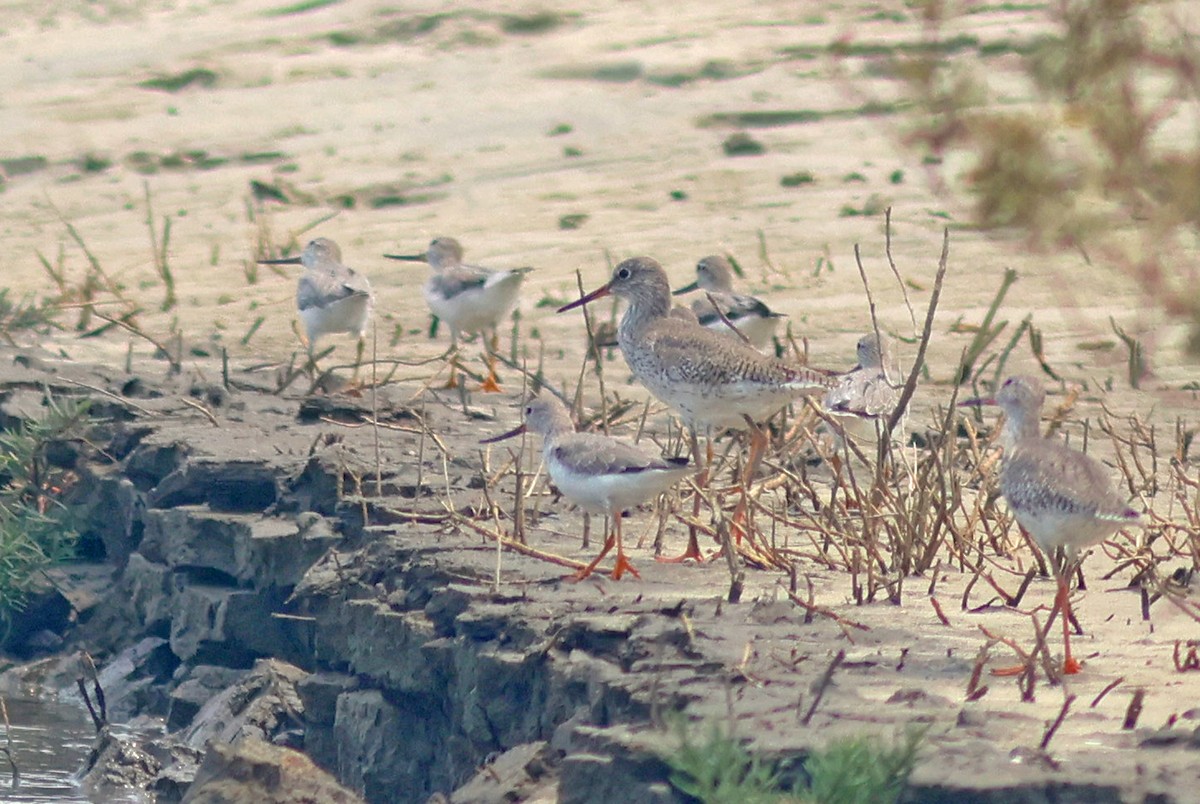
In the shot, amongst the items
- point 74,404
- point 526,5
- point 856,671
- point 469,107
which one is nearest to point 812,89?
point 469,107

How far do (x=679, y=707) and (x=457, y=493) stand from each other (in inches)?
102

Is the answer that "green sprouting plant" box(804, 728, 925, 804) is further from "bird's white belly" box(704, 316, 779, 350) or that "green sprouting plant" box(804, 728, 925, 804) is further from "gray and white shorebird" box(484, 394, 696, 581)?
"bird's white belly" box(704, 316, 779, 350)

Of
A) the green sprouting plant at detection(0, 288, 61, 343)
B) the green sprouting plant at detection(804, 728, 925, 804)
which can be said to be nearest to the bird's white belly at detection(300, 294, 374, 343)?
the green sprouting plant at detection(0, 288, 61, 343)

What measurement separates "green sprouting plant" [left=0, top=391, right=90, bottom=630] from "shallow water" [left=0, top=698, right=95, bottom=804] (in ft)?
1.69

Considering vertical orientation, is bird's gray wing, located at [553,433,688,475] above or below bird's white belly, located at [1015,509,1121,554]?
below

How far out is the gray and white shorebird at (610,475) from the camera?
5.93 metres

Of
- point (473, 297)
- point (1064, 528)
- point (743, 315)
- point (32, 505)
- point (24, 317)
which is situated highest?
A: point (1064, 528)

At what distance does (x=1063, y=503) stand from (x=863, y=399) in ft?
6.84

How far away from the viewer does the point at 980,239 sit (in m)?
11.4

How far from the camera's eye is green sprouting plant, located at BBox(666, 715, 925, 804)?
394cm

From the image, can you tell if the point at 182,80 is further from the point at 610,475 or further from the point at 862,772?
the point at 862,772

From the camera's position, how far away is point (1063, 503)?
16.5 ft

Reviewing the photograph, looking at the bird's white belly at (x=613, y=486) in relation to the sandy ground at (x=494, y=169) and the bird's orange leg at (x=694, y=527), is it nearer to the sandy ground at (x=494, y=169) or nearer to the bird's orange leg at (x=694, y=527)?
the bird's orange leg at (x=694, y=527)

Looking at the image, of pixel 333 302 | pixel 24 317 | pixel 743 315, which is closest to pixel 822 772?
pixel 743 315
